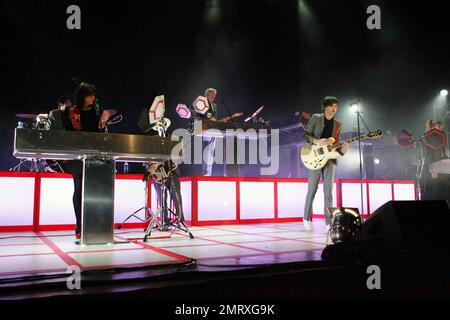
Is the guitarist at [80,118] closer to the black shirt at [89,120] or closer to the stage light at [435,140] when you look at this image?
the black shirt at [89,120]

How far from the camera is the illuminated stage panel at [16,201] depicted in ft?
17.0

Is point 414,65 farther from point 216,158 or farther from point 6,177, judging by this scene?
point 6,177

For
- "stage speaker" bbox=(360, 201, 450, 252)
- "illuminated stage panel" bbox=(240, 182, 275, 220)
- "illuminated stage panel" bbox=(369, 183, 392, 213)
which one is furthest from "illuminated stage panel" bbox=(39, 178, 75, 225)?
"illuminated stage panel" bbox=(369, 183, 392, 213)

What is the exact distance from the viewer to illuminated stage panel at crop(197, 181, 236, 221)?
6.20 meters

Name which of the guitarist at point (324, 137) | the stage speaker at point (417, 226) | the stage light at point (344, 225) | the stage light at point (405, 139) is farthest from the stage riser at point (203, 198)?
the stage speaker at point (417, 226)

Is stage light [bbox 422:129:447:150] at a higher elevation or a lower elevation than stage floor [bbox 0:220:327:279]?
higher

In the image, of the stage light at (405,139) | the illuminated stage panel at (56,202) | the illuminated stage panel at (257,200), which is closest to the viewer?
the illuminated stage panel at (56,202)

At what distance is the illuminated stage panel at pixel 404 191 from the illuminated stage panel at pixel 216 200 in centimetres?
384

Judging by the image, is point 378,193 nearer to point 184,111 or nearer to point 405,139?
point 405,139

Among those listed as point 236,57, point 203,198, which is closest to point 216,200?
point 203,198

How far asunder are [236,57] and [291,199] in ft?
14.1

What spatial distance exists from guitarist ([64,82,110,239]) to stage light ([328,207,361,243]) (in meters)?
2.57

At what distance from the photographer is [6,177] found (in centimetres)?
517

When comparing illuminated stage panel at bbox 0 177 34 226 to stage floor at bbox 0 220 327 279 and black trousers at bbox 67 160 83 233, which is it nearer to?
stage floor at bbox 0 220 327 279
